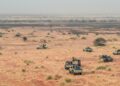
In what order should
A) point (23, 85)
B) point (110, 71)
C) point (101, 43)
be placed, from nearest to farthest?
point (23, 85)
point (110, 71)
point (101, 43)

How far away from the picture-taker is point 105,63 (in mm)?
60469

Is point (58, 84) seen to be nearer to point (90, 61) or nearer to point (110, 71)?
point (110, 71)

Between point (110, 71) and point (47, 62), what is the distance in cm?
1447

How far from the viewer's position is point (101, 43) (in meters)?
94.6

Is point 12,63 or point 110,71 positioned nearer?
point 110,71

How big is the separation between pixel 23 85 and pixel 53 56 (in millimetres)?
28970

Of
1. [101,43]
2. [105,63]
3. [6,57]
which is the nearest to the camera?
[105,63]

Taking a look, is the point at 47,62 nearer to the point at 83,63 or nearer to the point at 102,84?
the point at 83,63

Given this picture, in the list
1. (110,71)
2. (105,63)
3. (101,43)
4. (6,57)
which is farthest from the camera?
(101,43)

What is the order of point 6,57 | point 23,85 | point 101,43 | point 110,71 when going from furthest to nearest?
point 101,43 → point 6,57 → point 110,71 → point 23,85

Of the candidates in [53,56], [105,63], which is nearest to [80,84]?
[105,63]

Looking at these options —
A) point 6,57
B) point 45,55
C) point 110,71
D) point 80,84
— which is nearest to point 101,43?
point 45,55

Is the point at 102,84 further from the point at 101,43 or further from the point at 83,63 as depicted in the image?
the point at 101,43

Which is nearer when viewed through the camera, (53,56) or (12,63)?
(12,63)
